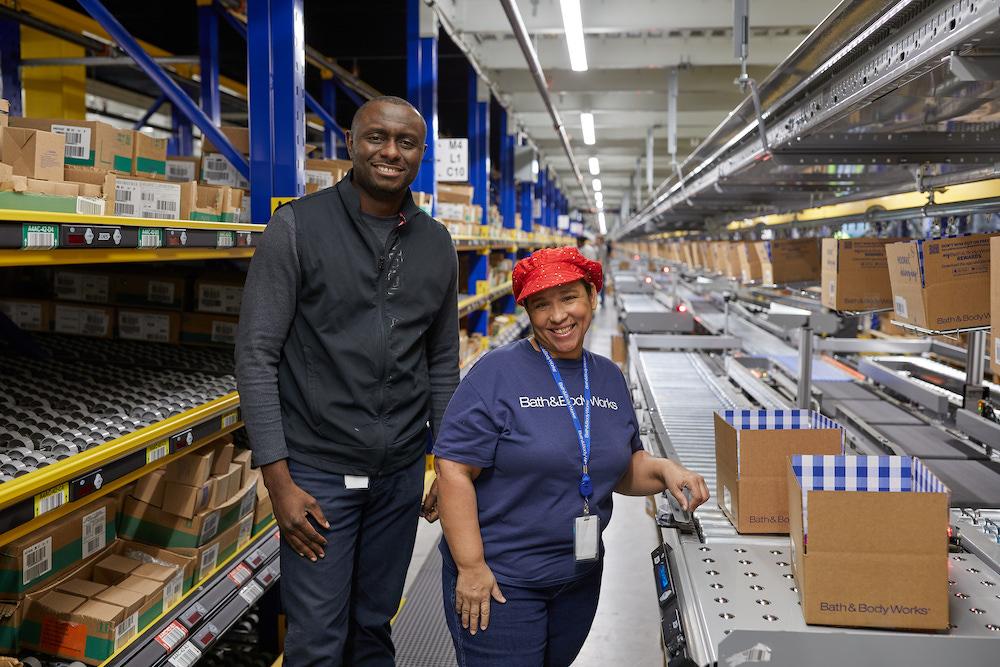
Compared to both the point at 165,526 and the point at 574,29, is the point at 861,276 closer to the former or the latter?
the point at 574,29

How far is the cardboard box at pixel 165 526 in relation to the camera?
252 centimetres

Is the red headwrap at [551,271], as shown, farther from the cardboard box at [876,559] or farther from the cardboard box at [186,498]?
the cardboard box at [186,498]

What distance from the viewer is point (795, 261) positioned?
15.4 ft

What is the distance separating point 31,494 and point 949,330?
8.01ft

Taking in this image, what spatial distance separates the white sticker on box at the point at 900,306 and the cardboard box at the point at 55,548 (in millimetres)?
2617

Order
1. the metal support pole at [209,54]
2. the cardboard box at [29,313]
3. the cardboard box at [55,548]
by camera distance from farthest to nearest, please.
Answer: the metal support pole at [209,54]
the cardboard box at [29,313]
the cardboard box at [55,548]

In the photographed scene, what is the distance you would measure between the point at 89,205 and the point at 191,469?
0.99 metres

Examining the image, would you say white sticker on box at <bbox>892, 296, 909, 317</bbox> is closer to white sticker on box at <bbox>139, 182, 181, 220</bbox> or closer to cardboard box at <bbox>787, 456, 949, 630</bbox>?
cardboard box at <bbox>787, 456, 949, 630</bbox>

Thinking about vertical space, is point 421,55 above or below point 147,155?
above

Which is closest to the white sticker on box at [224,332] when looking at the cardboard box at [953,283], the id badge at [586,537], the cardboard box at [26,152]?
the cardboard box at [26,152]

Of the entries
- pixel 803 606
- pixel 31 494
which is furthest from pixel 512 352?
pixel 31 494

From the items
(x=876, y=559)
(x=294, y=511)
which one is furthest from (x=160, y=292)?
(x=876, y=559)

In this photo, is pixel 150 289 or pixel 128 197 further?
pixel 150 289

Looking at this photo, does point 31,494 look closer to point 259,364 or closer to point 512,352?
point 259,364
